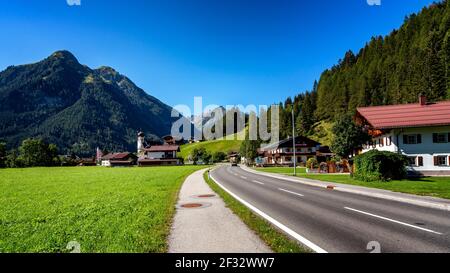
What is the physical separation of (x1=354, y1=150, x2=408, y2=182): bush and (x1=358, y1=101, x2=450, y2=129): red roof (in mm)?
8545

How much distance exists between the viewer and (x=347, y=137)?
5419 centimetres

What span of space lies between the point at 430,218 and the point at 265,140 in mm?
151416

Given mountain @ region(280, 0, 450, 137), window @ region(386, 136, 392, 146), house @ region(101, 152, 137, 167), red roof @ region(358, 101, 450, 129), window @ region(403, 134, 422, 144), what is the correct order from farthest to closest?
house @ region(101, 152, 137, 167) < mountain @ region(280, 0, 450, 137) < window @ region(386, 136, 392, 146) < window @ region(403, 134, 422, 144) < red roof @ region(358, 101, 450, 129)

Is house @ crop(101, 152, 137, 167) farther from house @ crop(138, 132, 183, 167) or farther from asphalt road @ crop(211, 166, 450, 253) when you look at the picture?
asphalt road @ crop(211, 166, 450, 253)

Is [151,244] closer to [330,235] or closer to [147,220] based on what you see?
[147,220]

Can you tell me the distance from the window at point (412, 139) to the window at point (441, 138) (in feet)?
5.53

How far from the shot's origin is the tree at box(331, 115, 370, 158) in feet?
177

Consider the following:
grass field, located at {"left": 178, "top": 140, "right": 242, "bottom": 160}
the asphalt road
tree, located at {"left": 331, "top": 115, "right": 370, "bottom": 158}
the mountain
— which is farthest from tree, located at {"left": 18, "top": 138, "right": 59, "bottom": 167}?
the asphalt road

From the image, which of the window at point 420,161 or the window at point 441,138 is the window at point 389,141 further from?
the window at point 441,138

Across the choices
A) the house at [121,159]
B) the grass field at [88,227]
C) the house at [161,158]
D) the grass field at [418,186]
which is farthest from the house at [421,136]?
the house at [121,159]

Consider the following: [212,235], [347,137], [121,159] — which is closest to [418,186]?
[212,235]

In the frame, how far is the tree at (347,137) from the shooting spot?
54.0 metres

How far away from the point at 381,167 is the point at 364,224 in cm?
2053
